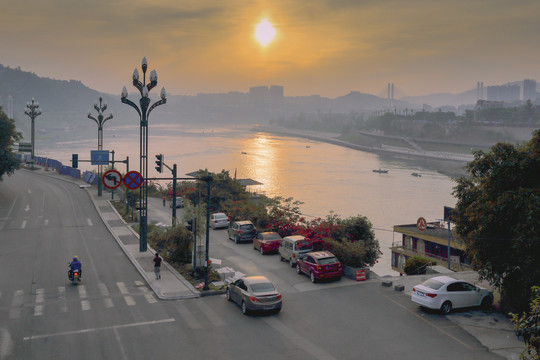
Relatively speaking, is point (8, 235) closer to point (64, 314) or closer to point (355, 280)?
point (64, 314)

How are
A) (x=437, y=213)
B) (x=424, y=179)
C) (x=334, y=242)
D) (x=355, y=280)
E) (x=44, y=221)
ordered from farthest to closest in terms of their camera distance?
1. (x=424, y=179)
2. (x=437, y=213)
3. (x=44, y=221)
4. (x=334, y=242)
5. (x=355, y=280)

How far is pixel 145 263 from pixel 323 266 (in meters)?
11.2

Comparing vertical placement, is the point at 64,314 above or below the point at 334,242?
below

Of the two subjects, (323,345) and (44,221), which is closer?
(323,345)

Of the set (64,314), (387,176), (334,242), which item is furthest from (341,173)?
(64,314)

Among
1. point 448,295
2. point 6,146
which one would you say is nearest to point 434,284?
point 448,295

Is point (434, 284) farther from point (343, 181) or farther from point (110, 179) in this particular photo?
point (343, 181)

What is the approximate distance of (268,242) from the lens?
31.9 m

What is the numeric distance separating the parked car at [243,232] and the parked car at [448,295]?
16.8 meters

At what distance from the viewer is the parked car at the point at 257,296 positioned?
20.0m

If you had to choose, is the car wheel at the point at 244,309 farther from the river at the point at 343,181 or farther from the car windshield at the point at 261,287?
the river at the point at 343,181

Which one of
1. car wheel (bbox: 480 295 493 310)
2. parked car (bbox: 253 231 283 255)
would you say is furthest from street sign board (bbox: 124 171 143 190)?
car wheel (bbox: 480 295 493 310)

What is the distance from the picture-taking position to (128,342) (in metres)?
17.4

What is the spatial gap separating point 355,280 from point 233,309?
759 centimetres
